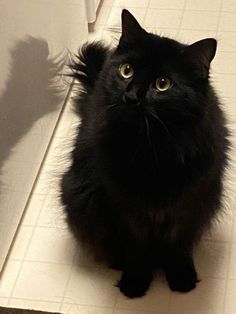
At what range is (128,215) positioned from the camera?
137 centimetres

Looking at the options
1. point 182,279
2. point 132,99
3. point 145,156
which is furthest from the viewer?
point 182,279

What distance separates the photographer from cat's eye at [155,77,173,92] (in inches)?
46.2

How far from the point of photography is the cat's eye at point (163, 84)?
1.17 m

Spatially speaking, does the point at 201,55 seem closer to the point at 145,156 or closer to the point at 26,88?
the point at 145,156

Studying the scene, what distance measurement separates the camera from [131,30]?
1.24 meters

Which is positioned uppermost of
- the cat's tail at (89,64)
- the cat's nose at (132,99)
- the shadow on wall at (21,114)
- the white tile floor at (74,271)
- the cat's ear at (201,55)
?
the cat's ear at (201,55)

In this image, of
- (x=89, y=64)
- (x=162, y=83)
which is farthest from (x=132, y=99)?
(x=89, y=64)

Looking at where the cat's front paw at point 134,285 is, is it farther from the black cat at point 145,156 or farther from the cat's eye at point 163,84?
the cat's eye at point 163,84

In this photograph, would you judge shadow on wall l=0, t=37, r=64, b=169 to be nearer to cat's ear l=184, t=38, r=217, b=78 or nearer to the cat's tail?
the cat's tail

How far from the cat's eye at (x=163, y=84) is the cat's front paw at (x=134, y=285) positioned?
0.52m

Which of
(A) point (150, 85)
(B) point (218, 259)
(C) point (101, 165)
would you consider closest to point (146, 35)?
(A) point (150, 85)

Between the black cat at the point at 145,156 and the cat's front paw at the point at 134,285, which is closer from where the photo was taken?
the black cat at the point at 145,156

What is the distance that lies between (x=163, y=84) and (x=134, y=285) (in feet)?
1.81

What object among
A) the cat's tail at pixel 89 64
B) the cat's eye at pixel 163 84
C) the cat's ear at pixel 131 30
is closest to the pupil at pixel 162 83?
the cat's eye at pixel 163 84
